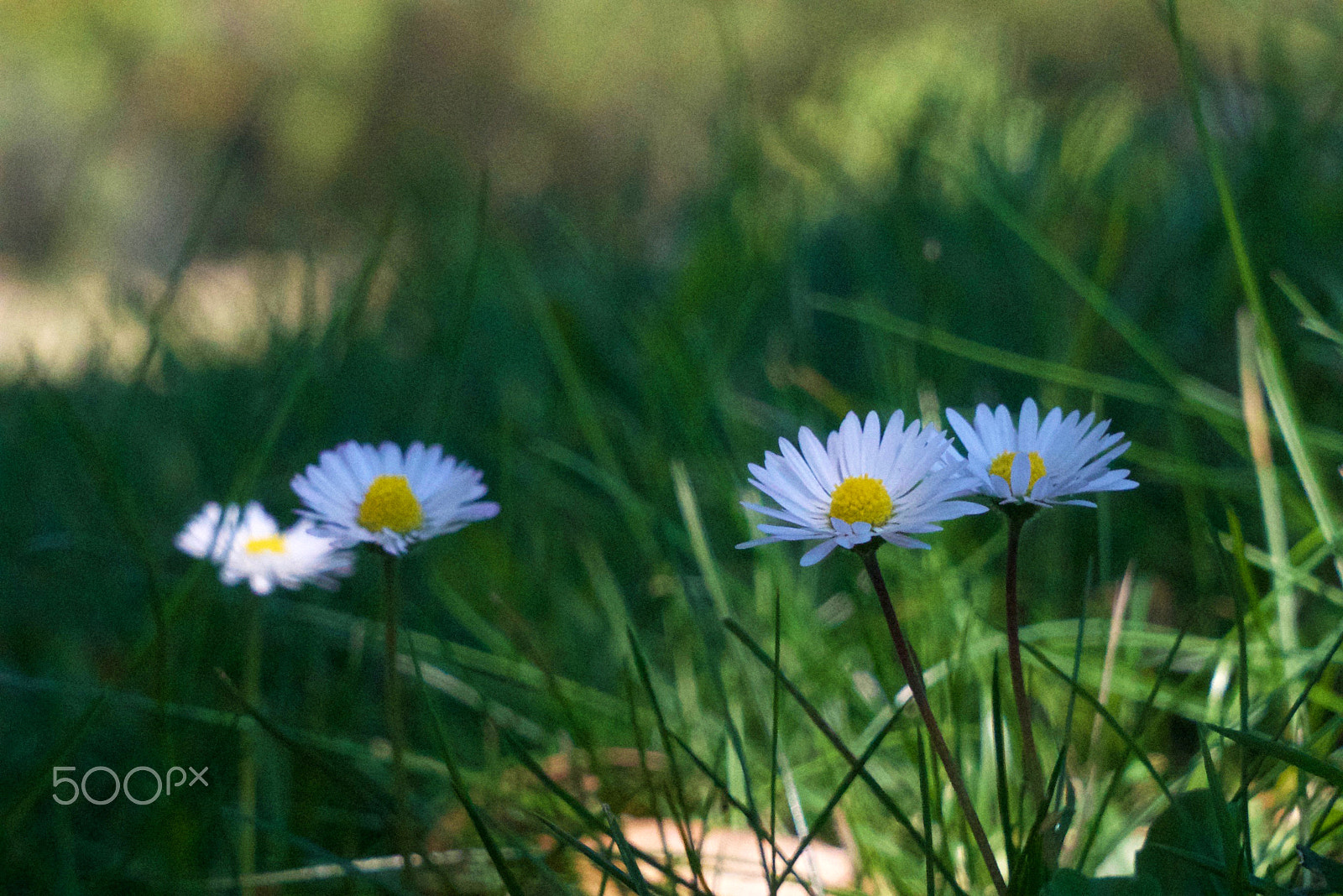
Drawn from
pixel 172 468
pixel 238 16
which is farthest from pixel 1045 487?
pixel 238 16

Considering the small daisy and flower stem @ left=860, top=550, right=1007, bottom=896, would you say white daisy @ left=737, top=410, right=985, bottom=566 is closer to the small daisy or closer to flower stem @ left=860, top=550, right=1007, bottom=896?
flower stem @ left=860, top=550, right=1007, bottom=896

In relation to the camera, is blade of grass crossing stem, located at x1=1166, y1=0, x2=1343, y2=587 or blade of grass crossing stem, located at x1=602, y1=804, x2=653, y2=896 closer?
blade of grass crossing stem, located at x1=602, y1=804, x2=653, y2=896

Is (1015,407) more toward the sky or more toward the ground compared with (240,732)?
more toward the sky

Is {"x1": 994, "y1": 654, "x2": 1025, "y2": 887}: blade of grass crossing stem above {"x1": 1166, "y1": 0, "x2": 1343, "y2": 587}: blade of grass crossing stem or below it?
below

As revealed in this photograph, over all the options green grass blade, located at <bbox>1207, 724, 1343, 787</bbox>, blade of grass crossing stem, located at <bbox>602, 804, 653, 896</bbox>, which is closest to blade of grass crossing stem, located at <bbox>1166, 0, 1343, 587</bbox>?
green grass blade, located at <bbox>1207, 724, 1343, 787</bbox>

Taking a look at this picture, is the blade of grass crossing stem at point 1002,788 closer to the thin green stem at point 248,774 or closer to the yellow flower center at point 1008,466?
the yellow flower center at point 1008,466

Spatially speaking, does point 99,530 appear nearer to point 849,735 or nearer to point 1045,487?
point 849,735
